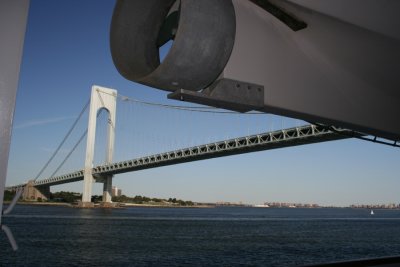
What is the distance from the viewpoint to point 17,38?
5.65 ft

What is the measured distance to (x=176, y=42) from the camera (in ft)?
6.71

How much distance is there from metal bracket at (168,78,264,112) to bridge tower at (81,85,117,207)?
69.4 meters

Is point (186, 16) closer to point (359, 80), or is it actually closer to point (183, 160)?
point (359, 80)

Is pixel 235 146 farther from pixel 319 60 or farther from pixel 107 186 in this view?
pixel 319 60

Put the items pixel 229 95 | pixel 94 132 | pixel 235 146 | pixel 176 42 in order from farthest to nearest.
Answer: pixel 94 132
pixel 235 146
pixel 229 95
pixel 176 42

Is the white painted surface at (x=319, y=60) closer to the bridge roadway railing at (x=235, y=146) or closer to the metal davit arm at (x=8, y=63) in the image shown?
the metal davit arm at (x=8, y=63)

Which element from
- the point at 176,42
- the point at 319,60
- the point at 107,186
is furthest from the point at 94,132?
the point at 176,42

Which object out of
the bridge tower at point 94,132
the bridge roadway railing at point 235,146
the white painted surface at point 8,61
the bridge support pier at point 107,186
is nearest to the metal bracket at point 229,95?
the white painted surface at point 8,61

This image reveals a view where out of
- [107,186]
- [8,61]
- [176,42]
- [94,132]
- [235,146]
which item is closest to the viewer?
[8,61]

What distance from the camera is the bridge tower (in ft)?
230

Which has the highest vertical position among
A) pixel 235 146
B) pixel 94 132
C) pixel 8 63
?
pixel 94 132

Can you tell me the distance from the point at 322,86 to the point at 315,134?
36.6m

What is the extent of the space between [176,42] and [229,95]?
55 centimetres

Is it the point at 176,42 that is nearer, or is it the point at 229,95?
the point at 176,42
